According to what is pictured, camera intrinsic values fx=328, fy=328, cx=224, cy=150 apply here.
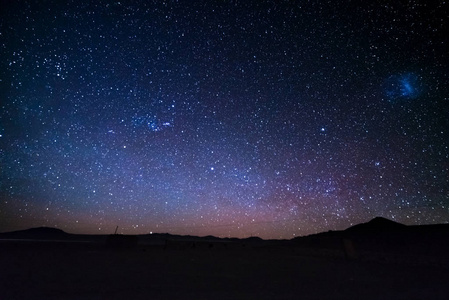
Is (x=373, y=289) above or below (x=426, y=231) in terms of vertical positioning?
below

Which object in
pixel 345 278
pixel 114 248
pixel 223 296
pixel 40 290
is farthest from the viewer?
pixel 114 248

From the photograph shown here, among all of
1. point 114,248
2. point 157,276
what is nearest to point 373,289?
point 157,276

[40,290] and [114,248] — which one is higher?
[114,248]

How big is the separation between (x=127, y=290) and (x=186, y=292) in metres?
2.33

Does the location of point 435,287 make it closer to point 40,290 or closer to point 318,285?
point 318,285

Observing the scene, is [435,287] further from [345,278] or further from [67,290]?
[67,290]

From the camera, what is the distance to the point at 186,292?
485 inches

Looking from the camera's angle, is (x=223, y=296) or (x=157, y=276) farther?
(x=157, y=276)

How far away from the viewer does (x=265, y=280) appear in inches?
632

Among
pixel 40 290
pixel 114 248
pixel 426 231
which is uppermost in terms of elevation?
pixel 426 231

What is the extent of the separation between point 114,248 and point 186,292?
1141 inches

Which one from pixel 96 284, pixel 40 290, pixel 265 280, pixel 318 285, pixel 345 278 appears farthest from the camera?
pixel 345 278

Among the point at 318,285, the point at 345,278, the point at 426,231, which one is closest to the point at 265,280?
the point at 318,285

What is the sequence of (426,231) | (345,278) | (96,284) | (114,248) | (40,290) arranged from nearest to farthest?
1. (40,290)
2. (96,284)
3. (345,278)
4. (114,248)
5. (426,231)
